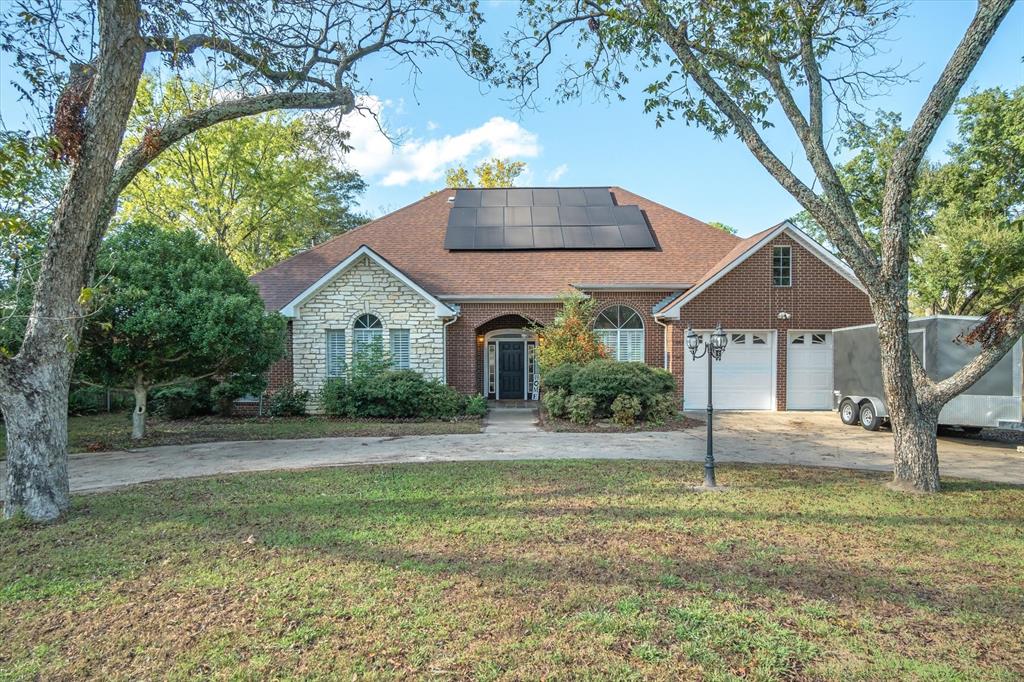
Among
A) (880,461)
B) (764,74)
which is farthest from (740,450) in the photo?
(764,74)

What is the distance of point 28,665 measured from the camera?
320 cm

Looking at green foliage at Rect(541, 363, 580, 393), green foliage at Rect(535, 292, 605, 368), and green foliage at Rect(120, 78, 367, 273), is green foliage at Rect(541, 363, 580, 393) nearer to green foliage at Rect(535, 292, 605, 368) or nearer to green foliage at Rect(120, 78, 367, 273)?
green foliage at Rect(535, 292, 605, 368)

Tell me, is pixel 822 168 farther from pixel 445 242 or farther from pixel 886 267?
pixel 445 242

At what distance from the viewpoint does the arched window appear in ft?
53.5

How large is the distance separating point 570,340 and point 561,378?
1569 millimetres

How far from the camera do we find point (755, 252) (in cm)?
1548

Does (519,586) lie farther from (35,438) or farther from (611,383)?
(611,383)

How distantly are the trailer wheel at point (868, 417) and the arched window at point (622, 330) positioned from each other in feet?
19.1

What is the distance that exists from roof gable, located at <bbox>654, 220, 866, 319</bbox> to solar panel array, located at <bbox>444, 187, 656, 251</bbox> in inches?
→ 116

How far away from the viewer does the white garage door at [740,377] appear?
15789 millimetres

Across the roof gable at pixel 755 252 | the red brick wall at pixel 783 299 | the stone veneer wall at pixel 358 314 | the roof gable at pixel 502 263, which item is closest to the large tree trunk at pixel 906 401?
the roof gable at pixel 755 252

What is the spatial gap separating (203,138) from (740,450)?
73.1ft

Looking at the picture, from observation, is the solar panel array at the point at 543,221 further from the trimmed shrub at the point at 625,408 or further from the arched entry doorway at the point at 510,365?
the trimmed shrub at the point at 625,408

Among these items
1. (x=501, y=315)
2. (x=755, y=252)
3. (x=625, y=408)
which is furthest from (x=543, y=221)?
(x=625, y=408)
